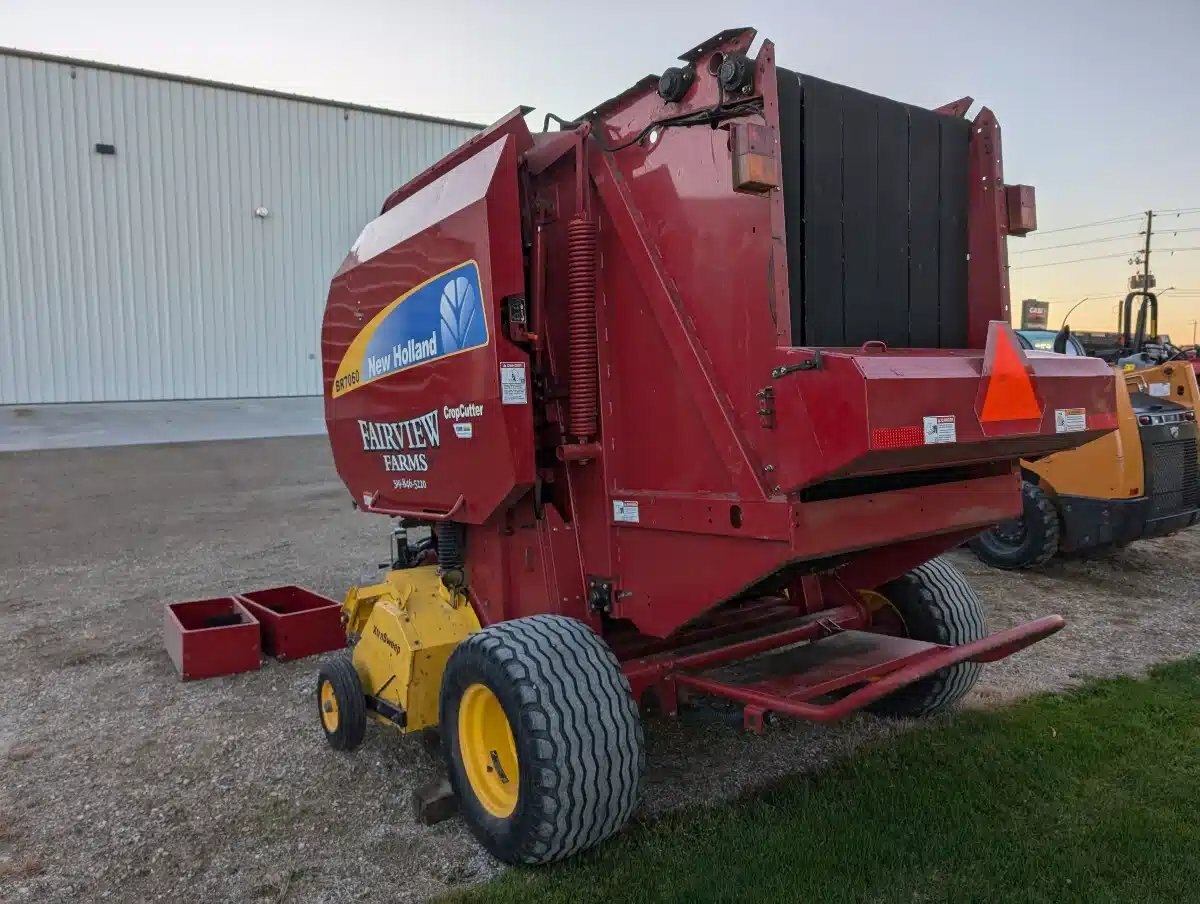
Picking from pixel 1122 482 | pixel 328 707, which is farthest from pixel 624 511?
pixel 1122 482

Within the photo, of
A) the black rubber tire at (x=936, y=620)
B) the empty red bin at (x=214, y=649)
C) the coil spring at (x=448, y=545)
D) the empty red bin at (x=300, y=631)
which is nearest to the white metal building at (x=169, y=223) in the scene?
the empty red bin at (x=300, y=631)

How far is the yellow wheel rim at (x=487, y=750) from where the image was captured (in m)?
3.11

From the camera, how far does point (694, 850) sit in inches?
121

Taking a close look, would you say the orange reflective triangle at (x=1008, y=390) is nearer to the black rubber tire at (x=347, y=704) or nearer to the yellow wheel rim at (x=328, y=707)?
the black rubber tire at (x=347, y=704)

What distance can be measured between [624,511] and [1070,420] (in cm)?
154

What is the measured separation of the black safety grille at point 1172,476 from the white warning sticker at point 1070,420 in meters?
4.39

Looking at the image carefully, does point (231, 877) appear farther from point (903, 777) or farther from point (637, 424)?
point (903, 777)

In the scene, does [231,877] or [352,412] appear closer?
[231,877]

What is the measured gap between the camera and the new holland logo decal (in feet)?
11.1

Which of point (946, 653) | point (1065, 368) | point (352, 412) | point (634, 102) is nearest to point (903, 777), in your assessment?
point (946, 653)

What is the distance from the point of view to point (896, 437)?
2.42m

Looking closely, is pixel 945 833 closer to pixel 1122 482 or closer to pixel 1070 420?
pixel 1070 420

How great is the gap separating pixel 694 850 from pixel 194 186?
13.9 m

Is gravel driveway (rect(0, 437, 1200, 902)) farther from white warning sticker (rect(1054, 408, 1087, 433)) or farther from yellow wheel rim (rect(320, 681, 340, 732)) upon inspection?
white warning sticker (rect(1054, 408, 1087, 433))
